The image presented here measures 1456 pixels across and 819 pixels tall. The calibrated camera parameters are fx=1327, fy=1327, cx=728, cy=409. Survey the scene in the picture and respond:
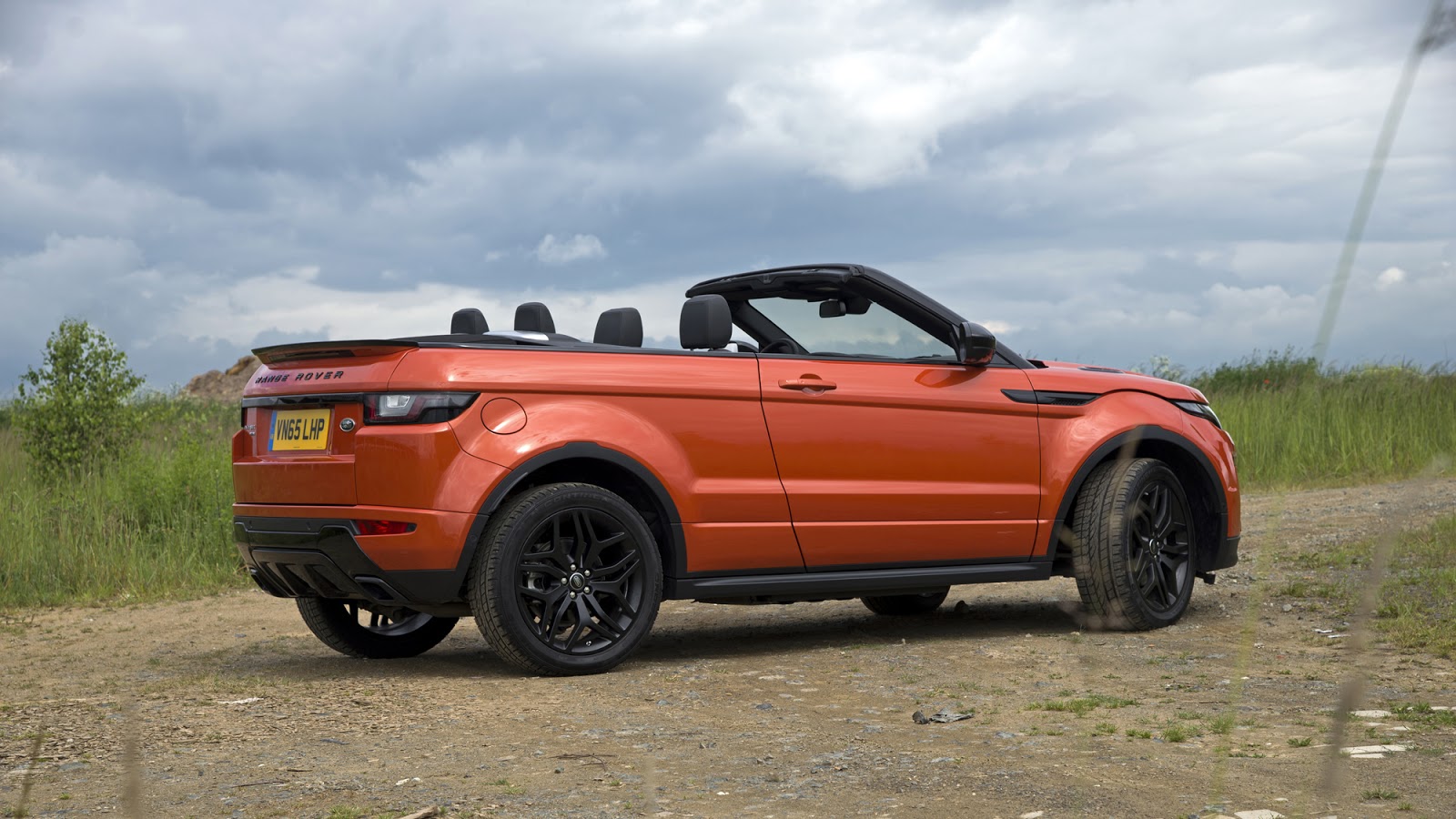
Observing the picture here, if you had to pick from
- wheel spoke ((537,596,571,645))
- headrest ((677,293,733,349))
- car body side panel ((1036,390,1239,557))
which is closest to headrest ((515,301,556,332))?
headrest ((677,293,733,349))

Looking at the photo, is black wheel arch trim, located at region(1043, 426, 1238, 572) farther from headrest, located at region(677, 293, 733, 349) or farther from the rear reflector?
the rear reflector

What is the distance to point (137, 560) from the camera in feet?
33.6

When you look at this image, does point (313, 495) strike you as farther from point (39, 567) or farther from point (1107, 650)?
point (39, 567)

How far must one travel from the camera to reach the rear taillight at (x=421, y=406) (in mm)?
5281

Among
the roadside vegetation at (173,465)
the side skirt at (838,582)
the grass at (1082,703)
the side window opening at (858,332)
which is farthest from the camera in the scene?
the roadside vegetation at (173,465)

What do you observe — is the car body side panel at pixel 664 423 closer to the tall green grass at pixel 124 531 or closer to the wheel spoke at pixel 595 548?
the wheel spoke at pixel 595 548

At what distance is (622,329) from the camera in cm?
621

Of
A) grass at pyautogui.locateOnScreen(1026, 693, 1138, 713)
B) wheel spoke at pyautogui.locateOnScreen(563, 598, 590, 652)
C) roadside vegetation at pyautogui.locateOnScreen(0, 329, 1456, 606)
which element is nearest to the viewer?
grass at pyautogui.locateOnScreen(1026, 693, 1138, 713)

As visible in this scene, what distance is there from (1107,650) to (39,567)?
8001mm

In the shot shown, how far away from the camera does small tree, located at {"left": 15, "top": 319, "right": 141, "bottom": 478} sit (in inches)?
520

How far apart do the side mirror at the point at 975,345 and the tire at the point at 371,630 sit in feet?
9.36

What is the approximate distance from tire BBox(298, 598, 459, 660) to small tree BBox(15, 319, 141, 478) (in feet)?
24.9

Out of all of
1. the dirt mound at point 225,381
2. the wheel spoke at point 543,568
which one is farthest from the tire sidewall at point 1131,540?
the dirt mound at point 225,381

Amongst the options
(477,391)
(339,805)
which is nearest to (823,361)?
(477,391)
